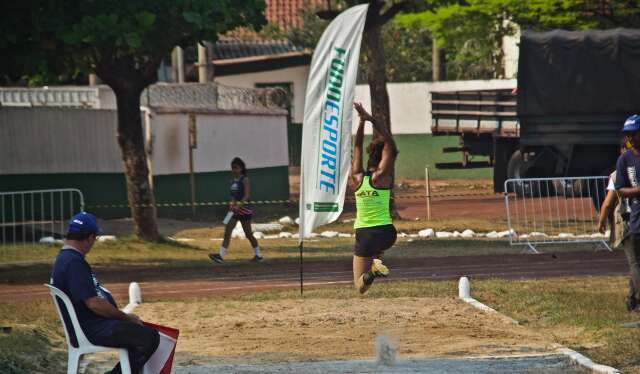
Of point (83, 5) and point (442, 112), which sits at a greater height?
point (83, 5)

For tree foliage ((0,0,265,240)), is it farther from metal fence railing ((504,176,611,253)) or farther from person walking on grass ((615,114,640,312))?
person walking on grass ((615,114,640,312))

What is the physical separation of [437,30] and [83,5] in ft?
67.8

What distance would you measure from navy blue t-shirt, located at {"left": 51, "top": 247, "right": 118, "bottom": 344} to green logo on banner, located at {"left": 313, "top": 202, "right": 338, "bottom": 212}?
627 centimetres

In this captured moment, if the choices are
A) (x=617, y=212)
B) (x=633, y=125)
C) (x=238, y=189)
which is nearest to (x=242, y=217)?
(x=238, y=189)

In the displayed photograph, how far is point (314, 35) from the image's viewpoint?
47.5 meters

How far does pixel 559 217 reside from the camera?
89.0 feet

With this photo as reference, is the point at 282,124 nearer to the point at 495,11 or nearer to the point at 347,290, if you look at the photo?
the point at 495,11

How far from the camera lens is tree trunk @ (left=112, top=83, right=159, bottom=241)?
78.8 ft

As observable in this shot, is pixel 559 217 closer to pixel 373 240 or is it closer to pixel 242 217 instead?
pixel 242 217

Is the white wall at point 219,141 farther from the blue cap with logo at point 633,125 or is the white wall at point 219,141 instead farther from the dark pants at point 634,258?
the blue cap with logo at point 633,125

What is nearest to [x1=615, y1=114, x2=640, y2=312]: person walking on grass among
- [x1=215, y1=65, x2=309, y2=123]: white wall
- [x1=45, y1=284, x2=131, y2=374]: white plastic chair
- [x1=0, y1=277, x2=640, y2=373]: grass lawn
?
[x1=0, y1=277, x2=640, y2=373]: grass lawn

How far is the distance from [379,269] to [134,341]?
4.29 m

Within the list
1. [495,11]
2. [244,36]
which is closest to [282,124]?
[495,11]

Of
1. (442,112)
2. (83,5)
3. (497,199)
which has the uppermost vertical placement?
(83,5)
